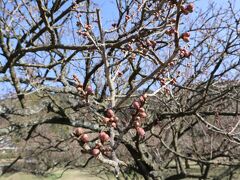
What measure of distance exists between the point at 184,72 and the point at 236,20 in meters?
2.44

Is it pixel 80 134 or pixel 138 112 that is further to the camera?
pixel 138 112

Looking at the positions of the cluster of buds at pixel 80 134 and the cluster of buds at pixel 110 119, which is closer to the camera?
the cluster of buds at pixel 80 134

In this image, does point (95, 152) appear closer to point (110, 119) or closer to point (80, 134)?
point (80, 134)

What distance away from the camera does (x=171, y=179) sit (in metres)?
6.96

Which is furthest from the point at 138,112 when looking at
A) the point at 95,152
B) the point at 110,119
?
the point at 95,152

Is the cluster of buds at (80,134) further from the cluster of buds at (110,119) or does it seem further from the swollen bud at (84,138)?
the cluster of buds at (110,119)

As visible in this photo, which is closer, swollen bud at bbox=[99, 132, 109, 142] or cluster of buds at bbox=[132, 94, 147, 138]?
swollen bud at bbox=[99, 132, 109, 142]

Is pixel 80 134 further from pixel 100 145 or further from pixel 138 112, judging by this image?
pixel 138 112

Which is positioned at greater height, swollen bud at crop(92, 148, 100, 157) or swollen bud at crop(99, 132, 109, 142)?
swollen bud at crop(99, 132, 109, 142)

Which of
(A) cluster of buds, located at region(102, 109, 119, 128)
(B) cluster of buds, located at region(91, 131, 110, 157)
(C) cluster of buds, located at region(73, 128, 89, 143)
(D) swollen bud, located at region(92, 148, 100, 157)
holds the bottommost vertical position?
(D) swollen bud, located at region(92, 148, 100, 157)

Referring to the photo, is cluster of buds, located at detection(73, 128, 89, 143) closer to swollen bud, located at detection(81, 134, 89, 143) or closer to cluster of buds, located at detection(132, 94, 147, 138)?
swollen bud, located at detection(81, 134, 89, 143)

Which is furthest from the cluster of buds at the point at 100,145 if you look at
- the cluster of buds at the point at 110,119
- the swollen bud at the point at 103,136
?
the cluster of buds at the point at 110,119

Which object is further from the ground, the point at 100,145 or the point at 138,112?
the point at 138,112

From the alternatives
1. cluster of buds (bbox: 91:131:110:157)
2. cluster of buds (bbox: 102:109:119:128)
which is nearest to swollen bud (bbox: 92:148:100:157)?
cluster of buds (bbox: 91:131:110:157)
